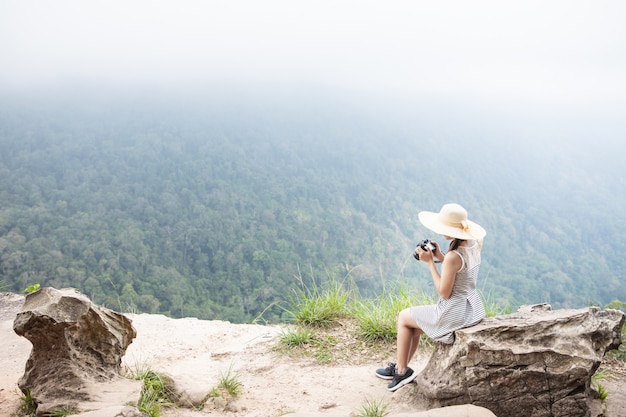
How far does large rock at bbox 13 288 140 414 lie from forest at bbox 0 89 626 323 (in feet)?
10.6

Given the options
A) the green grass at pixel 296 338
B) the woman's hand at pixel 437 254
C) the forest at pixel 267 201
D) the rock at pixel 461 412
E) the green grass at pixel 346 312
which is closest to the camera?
the rock at pixel 461 412

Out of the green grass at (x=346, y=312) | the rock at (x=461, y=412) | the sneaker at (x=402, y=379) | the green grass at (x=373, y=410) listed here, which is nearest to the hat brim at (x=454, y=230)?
the rock at (x=461, y=412)

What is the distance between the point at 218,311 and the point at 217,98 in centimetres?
10000

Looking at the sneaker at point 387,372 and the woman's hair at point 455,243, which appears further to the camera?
the sneaker at point 387,372

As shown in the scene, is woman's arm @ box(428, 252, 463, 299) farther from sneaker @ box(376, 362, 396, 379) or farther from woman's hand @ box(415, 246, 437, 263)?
sneaker @ box(376, 362, 396, 379)

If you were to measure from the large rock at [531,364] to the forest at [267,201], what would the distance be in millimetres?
2942

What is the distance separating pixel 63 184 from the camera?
170 feet

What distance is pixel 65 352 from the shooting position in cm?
405

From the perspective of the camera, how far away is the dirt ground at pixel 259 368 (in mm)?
4285

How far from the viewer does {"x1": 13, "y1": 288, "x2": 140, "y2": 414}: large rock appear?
3.84 metres

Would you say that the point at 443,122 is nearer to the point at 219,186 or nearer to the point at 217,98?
the point at 217,98

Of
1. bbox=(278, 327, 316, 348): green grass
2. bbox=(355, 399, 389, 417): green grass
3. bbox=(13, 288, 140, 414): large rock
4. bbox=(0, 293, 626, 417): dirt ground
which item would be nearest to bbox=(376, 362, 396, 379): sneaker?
bbox=(0, 293, 626, 417): dirt ground

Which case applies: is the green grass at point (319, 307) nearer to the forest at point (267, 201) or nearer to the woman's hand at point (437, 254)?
the forest at point (267, 201)

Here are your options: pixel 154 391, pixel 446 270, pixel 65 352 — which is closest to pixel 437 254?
pixel 446 270
